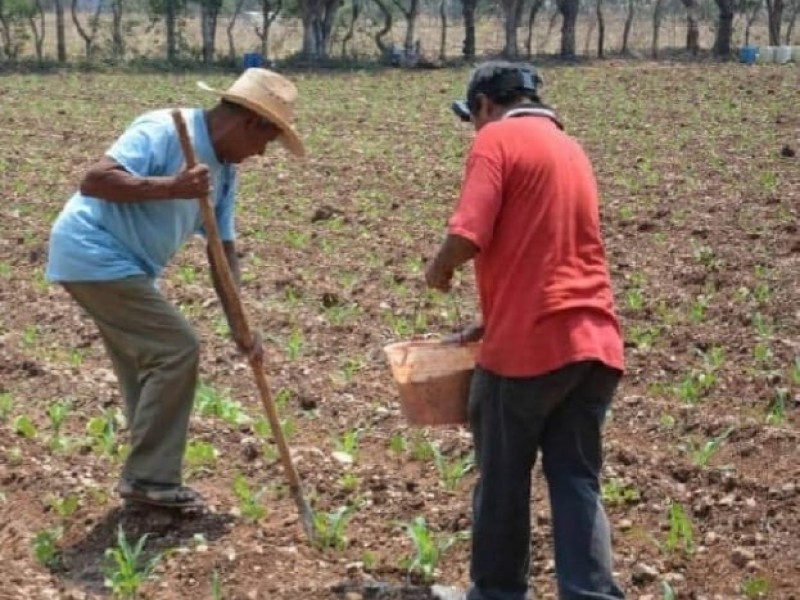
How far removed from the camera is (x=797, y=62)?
3478 centimetres

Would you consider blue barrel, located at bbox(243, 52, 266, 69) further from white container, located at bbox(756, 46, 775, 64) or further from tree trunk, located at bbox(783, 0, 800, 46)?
tree trunk, located at bbox(783, 0, 800, 46)

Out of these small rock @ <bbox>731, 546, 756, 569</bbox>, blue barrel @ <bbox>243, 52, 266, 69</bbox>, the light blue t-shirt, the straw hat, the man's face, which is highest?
the straw hat

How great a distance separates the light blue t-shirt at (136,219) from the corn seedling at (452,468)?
4.91ft

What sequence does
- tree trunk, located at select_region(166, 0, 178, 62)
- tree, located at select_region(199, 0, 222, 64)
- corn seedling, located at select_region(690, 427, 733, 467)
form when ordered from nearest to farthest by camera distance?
corn seedling, located at select_region(690, 427, 733, 467)
tree, located at select_region(199, 0, 222, 64)
tree trunk, located at select_region(166, 0, 178, 62)

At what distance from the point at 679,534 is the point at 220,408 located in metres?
2.50

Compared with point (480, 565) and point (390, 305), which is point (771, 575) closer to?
point (480, 565)

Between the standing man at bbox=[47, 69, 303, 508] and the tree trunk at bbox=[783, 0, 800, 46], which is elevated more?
the standing man at bbox=[47, 69, 303, 508]

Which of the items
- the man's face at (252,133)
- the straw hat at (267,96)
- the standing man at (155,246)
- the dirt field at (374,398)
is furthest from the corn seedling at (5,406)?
the straw hat at (267,96)

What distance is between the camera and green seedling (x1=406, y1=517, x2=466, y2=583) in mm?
4918

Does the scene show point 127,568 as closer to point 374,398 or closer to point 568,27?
point 374,398

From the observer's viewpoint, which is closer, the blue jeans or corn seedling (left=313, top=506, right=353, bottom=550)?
the blue jeans

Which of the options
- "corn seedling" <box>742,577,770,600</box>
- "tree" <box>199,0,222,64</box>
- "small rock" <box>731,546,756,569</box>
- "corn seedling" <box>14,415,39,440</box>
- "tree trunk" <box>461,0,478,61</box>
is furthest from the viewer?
"tree trunk" <box>461,0,478,61</box>

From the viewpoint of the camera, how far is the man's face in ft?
16.5

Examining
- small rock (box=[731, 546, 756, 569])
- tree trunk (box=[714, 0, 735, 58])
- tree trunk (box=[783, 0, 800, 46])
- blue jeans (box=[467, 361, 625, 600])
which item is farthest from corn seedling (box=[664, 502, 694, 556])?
tree trunk (box=[783, 0, 800, 46])
